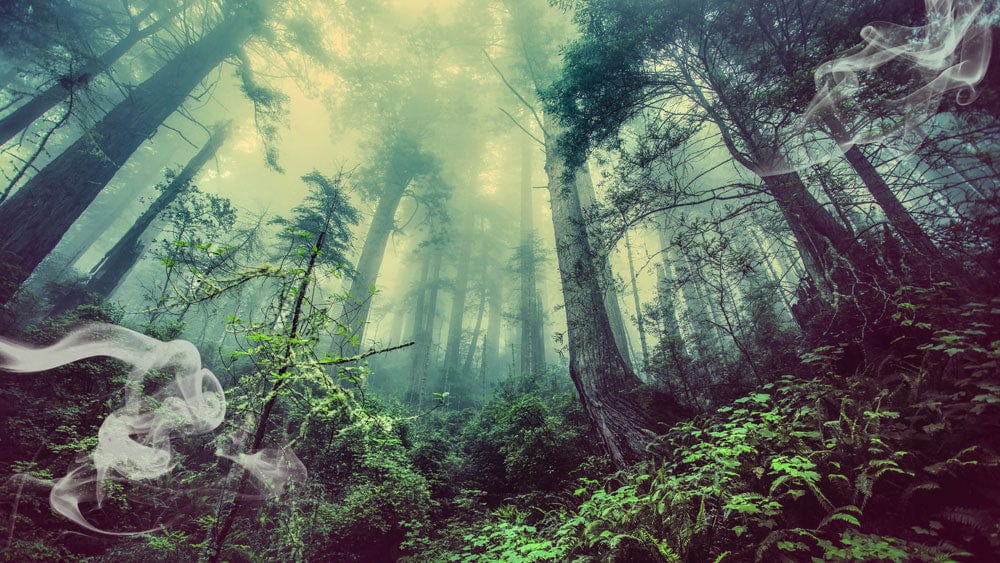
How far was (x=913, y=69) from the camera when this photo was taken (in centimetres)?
376

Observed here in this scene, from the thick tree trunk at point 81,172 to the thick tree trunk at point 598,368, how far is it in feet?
28.5

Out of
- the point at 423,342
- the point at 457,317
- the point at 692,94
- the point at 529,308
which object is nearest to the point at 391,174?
the point at 423,342

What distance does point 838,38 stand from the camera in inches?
161

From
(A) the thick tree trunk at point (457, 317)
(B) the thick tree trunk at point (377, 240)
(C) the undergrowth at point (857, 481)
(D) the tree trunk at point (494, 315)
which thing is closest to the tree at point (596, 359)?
(C) the undergrowth at point (857, 481)

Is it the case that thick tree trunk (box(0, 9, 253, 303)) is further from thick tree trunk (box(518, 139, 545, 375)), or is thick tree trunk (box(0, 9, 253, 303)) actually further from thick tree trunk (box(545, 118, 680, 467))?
thick tree trunk (box(518, 139, 545, 375))

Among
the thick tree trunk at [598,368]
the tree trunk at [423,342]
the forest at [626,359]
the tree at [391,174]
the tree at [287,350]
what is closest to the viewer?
the tree at [287,350]

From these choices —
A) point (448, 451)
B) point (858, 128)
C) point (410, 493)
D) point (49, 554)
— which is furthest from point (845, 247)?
point (49, 554)

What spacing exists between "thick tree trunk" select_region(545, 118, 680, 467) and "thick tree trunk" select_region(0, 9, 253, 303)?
8.68 m

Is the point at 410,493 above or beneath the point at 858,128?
beneath

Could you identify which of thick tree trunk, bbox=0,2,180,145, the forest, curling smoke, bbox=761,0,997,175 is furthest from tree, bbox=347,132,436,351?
curling smoke, bbox=761,0,997,175

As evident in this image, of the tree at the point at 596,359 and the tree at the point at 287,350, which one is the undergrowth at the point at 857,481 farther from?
the tree at the point at 287,350

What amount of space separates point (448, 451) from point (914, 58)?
32.5ft

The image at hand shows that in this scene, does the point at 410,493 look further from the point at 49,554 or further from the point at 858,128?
the point at 858,128

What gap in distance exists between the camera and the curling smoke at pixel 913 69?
352cm
